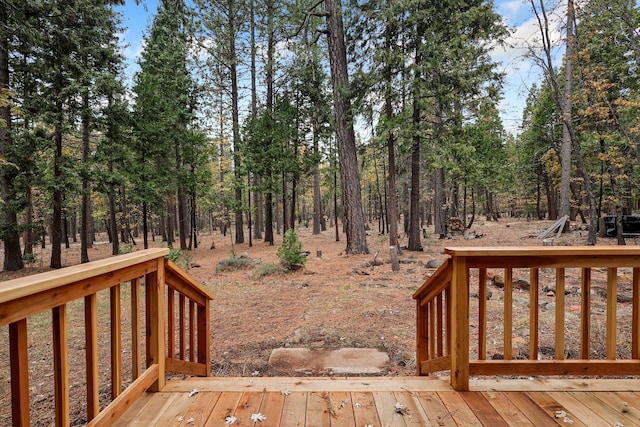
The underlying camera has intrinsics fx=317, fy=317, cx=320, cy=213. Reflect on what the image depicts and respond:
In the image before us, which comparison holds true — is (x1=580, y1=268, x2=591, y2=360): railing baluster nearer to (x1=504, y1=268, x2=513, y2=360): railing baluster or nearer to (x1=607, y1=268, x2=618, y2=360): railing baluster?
(x1=607, y1=268, x2=618, y2=360): railing baluster

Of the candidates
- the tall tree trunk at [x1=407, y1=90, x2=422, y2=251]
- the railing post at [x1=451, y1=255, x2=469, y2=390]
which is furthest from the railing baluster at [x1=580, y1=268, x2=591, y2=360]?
the tall tree trunk at [x1=407, y1=90, x2=422, y2=251]

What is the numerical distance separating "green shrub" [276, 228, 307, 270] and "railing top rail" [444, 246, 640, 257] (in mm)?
6913

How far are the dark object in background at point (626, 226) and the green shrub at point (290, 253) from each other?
11.7 m

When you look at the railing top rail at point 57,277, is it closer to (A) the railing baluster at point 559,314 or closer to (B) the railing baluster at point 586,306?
(A) the railing baluster at point 559,314

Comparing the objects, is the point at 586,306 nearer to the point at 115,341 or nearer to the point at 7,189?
the point at 115,341

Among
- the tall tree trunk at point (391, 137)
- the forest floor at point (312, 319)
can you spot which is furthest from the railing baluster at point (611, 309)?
the tall tree trunk at point (391, 137)

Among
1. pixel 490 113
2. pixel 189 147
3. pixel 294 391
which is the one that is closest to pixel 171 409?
pixel 294 391

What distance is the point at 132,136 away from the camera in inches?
491

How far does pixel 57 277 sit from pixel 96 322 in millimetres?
367

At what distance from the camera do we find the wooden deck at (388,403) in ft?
6.11

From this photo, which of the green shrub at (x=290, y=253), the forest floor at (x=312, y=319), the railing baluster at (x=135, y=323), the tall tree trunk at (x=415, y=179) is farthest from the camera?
the tall tree trunk at (x=415, y=179)

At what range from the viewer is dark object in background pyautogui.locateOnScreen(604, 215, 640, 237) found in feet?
37.8

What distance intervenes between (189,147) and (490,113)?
1218 centimetres

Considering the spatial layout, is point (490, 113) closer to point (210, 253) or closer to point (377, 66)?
point (377, 66)
